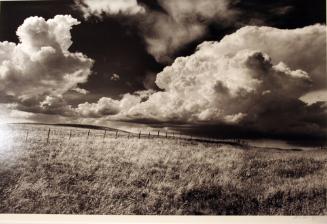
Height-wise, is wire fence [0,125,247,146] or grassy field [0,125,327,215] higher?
wire fence [0,125,247,146]

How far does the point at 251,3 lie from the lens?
11.5 feet

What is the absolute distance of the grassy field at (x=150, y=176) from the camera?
3.13 meters

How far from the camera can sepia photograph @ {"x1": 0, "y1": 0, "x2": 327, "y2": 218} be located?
3193mm

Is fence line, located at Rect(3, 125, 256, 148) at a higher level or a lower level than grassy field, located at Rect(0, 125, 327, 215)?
higher

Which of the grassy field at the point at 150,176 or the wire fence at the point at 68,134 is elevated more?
the wire fence at the point at 68,134

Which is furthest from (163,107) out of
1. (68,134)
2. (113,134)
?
(68,134)

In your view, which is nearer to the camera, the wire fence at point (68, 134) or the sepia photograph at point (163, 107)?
the sepia photograph at point (163, 107)

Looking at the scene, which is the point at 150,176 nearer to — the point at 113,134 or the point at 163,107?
the point at 113,134

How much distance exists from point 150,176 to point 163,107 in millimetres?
628

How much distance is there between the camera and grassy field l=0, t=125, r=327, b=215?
3.13 meters

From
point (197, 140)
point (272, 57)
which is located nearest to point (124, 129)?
point (197, 140)

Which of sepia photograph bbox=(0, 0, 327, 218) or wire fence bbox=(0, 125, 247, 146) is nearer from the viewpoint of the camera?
sepia photograph bbox=(0, 0, 327, 218)

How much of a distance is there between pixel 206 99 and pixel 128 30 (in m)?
0.98

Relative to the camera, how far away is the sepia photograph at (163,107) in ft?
10.5
